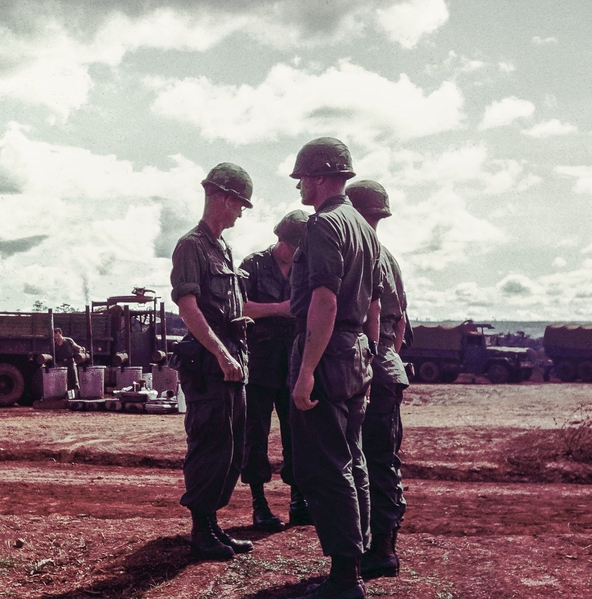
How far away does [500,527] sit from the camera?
15.3ft

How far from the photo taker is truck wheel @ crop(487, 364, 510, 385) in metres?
26.5

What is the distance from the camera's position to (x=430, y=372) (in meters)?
26.9

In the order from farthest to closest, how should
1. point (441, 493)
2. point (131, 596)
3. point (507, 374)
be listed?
point (507, 374) < point (441, 493) < point (131, 596)

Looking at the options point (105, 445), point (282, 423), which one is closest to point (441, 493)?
point (282, 423)

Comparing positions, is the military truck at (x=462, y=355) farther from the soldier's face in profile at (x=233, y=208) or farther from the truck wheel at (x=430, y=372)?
the soldier's face in profile at (x=233, y=208)

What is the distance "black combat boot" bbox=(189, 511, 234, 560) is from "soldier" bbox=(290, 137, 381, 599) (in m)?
0.74

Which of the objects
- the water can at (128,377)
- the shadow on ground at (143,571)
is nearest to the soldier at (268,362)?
the shadow on ground at (143,571)

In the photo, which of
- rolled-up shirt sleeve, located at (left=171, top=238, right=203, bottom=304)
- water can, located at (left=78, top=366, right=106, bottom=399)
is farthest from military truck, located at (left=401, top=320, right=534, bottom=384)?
rolled-up shirt sleeve, located at (left=171, top=238, right=203, bottom=304)

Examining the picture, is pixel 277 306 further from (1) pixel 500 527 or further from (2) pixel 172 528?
(1) pixel 500 527

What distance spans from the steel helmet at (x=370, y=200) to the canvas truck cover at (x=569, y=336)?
26.8m

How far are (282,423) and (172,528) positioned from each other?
0.95 m

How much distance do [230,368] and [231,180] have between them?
100 cm

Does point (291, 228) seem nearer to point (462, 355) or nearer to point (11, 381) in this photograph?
point (11, 381)

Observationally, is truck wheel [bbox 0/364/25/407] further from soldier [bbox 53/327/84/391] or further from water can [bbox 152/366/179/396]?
water can [bbox 152/366/179/396]
